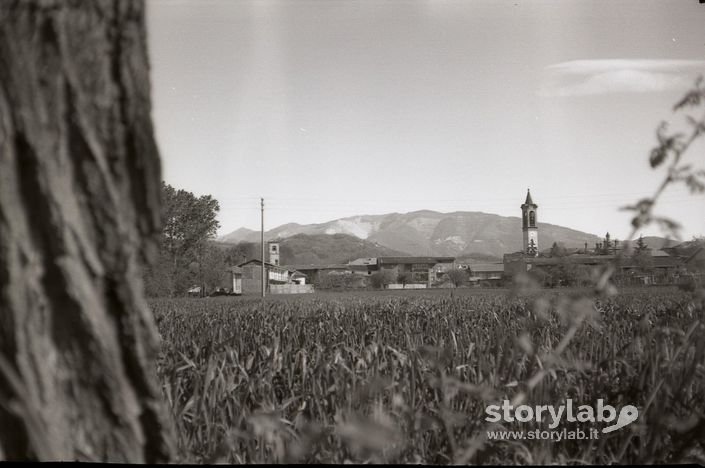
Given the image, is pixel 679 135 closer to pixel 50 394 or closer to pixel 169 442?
pixel 169 442

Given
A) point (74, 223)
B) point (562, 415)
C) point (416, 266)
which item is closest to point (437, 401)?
point (562, 415)

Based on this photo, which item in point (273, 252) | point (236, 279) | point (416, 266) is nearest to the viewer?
point (236, 279)

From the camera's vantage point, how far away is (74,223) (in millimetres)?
987

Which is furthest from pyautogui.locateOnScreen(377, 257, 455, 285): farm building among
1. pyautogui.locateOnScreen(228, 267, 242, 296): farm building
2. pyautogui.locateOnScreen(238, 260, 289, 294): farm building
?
pyautogui.locateOnScreen(228, 267, 242, 296): farm building

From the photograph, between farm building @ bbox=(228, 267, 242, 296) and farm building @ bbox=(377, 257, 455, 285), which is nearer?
farm building @ bbox=(228, 267, 242, 296)

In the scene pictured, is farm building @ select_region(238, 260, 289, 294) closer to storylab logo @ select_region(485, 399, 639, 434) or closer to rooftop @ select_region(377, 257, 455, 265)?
rooftop @ select_region(377, 257, 455, 265)

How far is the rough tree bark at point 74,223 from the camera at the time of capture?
96 centimetres

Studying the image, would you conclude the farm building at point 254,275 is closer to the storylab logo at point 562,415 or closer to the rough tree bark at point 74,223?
the storylab logo at point 562,415

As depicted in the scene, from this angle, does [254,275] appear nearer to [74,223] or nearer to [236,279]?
[236,279]

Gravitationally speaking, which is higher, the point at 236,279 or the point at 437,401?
the point at 437,401

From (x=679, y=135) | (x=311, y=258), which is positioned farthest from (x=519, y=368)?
(x=311, y=258)

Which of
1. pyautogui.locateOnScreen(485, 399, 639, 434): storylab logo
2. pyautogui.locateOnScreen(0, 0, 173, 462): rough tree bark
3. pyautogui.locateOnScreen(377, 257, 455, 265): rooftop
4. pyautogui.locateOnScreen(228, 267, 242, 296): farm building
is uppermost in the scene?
pyautogui.locateOnScreen(0, 0, 173, 462): rough tree bark

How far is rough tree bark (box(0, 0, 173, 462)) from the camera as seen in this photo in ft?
3.13

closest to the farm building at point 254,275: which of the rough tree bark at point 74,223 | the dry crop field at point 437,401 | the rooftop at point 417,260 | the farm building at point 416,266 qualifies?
the farm building at point 416,266
